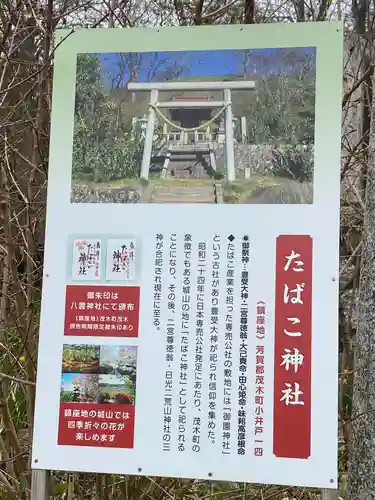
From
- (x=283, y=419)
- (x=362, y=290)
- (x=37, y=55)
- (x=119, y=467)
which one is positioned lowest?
(x=119, y=467)

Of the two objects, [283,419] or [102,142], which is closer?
[283,419]

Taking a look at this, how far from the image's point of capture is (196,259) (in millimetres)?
2297

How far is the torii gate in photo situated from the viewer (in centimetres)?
235

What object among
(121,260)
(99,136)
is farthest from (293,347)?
(99,136)

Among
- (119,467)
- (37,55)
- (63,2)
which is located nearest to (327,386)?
(119,467)

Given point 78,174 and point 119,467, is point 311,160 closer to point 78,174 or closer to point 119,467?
point 78,174

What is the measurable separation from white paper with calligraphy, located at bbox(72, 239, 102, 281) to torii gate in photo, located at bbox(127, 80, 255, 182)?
0.35 m

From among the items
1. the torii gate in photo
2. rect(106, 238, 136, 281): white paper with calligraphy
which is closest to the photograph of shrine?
the torii gate in photo

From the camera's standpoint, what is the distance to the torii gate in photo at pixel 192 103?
2.35m

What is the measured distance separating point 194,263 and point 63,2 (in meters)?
2.27

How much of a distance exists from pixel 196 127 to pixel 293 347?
95cm

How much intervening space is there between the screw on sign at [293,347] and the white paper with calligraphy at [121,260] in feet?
1.88

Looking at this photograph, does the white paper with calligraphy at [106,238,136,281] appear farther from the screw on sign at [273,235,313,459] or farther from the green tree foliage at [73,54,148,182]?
the screw on sign at [273,235,313,459]

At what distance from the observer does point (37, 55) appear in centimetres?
359
